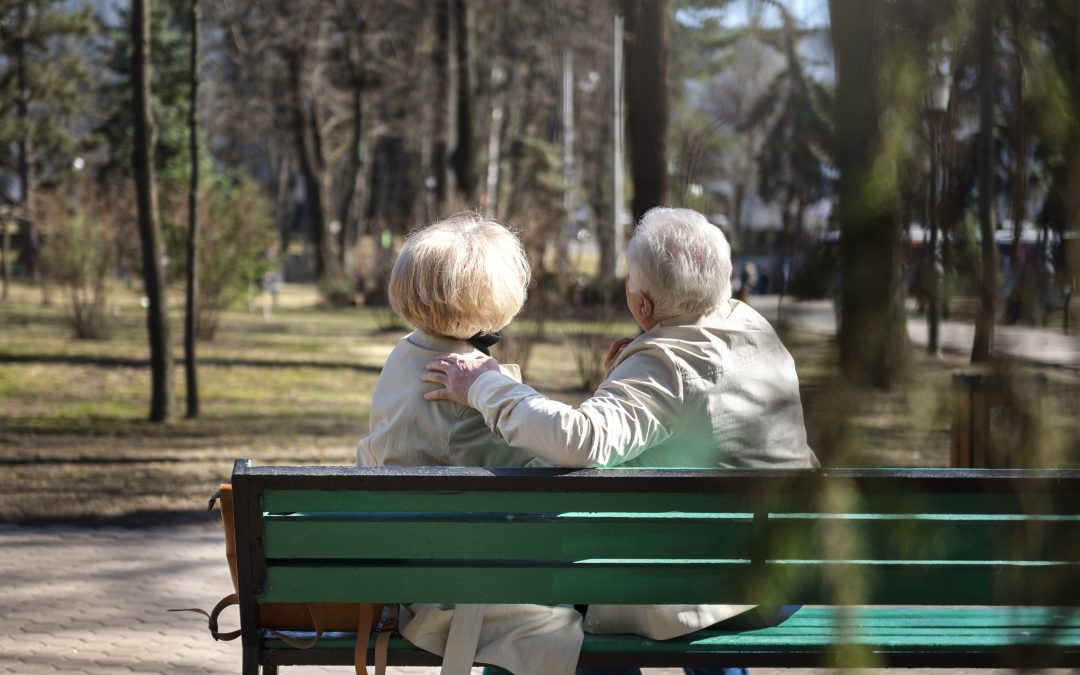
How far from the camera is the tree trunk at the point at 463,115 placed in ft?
76.5

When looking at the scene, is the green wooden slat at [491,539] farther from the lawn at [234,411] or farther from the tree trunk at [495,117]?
the tree trunk at [495,117]

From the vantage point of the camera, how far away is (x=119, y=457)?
8.55 metres

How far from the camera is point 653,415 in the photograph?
255 centimetres

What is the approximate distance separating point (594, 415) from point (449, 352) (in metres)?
0.46

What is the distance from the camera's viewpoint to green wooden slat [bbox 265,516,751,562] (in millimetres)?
2457

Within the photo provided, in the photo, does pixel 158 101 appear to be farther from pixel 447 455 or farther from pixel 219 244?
pixel 447 455

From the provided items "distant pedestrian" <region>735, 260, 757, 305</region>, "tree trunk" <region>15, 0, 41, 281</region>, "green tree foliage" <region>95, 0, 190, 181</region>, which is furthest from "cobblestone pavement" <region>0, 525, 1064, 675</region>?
"green tree foliage" <region>95, 0, 190, 181</region>

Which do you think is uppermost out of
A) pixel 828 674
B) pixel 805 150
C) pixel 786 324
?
pixel 805 150

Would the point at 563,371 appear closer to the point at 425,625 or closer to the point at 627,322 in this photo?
the point at 627,322

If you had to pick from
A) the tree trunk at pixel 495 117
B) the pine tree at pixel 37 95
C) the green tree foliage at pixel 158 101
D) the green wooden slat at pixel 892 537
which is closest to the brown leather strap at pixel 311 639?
the green wooden slat at pixel 892 537

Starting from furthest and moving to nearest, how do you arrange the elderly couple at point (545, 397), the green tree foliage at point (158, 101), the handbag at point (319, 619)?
the green tree foliage at point (158, 101) < the handbag at point (319, 619) < the elderly couple at point (545, 397)

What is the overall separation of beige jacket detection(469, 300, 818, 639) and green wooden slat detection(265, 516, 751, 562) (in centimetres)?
14

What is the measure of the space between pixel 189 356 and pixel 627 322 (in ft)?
21.2

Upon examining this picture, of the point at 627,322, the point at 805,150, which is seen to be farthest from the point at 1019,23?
the point at 627,322
